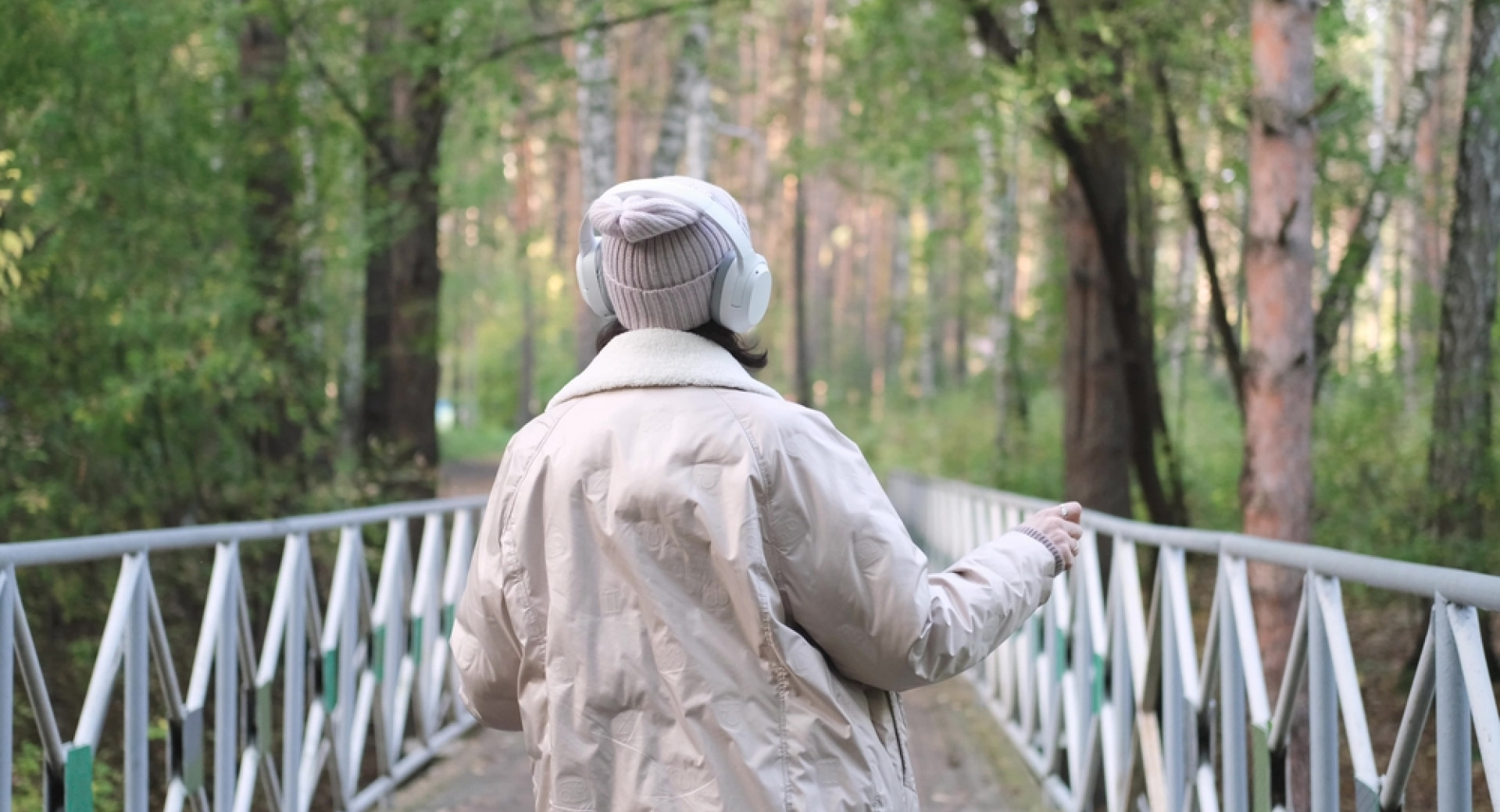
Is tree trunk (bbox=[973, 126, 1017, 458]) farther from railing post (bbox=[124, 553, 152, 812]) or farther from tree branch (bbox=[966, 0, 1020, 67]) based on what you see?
railing post (bbox=[124, 553, 152, 812])

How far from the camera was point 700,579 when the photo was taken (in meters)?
2.23

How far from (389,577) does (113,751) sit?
1268 millimetres

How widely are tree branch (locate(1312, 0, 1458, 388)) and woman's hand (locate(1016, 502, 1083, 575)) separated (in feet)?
21.1

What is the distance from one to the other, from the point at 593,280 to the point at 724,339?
276mm

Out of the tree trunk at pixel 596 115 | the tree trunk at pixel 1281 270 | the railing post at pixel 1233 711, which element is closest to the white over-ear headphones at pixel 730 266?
the railing post at pixel 1233 711

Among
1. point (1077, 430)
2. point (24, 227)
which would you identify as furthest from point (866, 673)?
point (1077, 430)

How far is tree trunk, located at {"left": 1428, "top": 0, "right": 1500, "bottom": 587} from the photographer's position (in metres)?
8.21

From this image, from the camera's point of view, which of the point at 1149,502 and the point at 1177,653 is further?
the point at 1149,502

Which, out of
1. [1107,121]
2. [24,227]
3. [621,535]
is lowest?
[621,535]

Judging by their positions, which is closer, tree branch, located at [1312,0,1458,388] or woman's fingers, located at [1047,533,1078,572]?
woman's fingers, located at [1047,533,1078,572]

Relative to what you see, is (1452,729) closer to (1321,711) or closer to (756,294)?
(1321,711)

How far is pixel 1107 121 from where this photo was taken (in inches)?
373

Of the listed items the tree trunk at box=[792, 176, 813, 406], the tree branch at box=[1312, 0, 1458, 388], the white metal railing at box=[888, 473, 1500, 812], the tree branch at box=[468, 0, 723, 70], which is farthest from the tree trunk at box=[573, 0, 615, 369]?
the tree trunk at box=[792, 176, 813, 406]

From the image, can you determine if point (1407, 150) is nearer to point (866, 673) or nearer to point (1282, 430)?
point (1282, 430)
